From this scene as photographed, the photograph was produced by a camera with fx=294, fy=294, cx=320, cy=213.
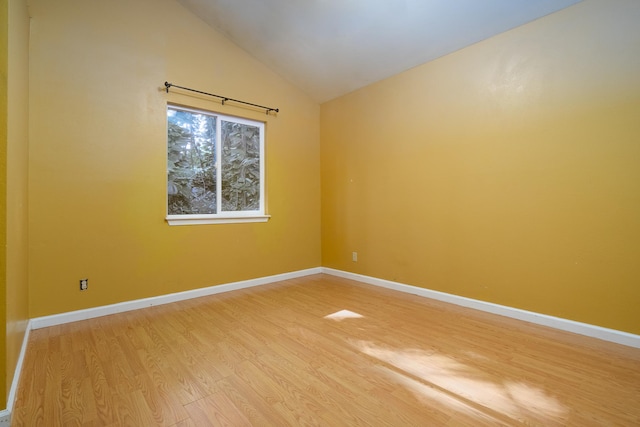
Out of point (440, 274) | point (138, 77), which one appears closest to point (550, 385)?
point (440, 274)

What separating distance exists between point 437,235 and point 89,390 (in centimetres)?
304

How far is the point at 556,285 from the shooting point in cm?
242

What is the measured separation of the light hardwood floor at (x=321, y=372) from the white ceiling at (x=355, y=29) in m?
2.62

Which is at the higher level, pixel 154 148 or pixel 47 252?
pixel 154 148

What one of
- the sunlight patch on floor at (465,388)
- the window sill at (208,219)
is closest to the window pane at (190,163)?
the window sill at (208,219)

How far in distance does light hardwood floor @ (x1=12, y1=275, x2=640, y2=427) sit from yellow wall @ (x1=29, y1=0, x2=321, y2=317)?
481 mm

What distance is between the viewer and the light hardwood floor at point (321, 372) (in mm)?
1404

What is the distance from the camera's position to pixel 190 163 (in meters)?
3.30

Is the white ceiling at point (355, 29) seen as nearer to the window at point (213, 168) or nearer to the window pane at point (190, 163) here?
the window at point (213, 168)

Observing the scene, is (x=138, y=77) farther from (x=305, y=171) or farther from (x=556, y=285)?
(x=556, y=285)

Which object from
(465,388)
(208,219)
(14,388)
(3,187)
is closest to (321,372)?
(465,388)

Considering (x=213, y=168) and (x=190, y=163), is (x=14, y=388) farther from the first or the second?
(x=213, y=168)

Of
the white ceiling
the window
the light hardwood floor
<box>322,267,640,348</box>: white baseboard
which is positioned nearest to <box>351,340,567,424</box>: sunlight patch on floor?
the light hardwood floor

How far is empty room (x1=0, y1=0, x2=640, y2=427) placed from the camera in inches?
62.2
